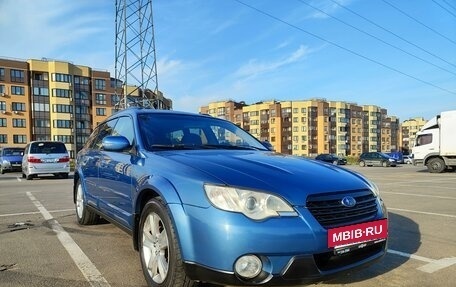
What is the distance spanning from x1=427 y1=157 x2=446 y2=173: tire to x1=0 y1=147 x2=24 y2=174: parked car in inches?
1008

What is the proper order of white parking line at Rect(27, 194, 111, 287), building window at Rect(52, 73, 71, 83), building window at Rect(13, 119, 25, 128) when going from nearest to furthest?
white parking line at Rect(27, 194, 111, 287) < building window at Rect(13, 119, 25, 128) < building window at Rect(52, 73, 71, 83)

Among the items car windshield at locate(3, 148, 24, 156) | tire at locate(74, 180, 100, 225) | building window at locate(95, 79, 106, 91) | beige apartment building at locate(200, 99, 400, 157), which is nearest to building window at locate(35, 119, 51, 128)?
building window at locate(95, 79, 106, 91)

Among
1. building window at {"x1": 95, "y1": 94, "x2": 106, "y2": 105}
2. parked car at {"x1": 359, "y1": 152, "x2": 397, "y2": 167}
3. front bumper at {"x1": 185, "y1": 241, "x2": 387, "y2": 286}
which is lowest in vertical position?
parked car at {"x1": 359, "y1": 152, "x2": 397, "y2": 167}

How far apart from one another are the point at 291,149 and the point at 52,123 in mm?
69798

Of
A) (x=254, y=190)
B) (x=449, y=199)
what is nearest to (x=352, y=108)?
(x=449, y=199)

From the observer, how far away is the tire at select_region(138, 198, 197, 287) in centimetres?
321

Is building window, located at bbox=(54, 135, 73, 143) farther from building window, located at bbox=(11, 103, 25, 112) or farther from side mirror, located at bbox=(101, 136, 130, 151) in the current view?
side mirror, located at bbox=(101, 136, 130, 151)

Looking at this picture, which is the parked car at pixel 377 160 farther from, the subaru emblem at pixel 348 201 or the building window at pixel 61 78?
the building window at pixel 61 78

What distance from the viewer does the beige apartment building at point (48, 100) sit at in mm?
77625

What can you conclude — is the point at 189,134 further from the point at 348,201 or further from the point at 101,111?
the point at 101,111

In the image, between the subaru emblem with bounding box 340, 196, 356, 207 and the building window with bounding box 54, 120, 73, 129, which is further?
the building window with bounding box 54, 120, 73, 129

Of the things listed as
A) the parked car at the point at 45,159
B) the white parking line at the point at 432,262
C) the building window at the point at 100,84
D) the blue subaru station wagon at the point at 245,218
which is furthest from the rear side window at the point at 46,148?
the building window at the point at 100,84

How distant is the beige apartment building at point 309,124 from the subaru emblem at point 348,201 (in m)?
115

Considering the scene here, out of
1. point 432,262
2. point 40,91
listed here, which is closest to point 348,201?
point 432,262
